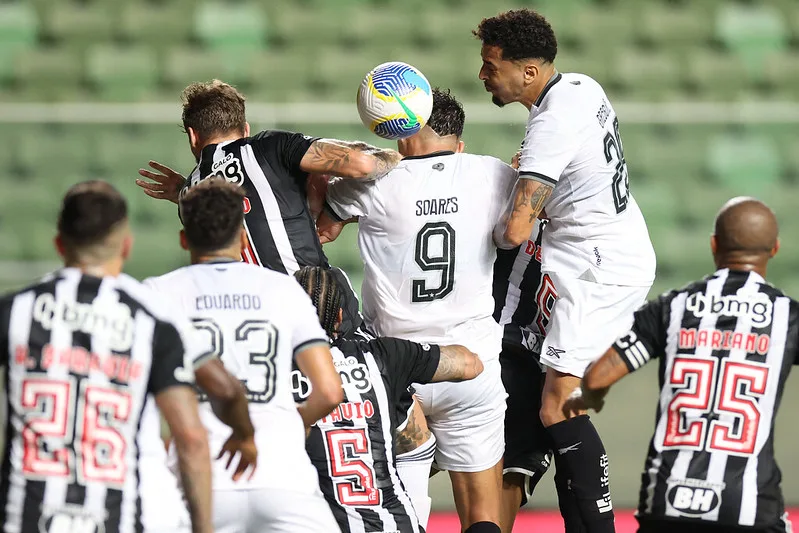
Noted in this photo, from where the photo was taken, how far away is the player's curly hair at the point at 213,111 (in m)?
4.53

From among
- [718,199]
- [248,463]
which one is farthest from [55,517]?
[718,199]

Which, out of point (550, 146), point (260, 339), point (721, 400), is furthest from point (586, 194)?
point (260, 339)

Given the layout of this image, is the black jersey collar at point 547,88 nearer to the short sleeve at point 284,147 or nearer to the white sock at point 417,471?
the short sleeve at point 284,147

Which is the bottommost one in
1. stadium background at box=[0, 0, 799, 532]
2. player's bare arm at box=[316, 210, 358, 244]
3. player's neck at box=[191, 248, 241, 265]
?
player's neck at box=[191, 248, 241, 265]

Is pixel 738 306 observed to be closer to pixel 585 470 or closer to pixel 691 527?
pixel 691 527

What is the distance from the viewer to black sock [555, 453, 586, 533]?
15.1ft

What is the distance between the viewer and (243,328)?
3.19 meters

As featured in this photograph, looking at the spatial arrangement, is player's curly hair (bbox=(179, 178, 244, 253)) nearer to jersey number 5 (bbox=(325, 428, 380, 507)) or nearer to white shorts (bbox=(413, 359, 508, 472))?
jersey number 5 (bbox=(325, 428, 380, 507))

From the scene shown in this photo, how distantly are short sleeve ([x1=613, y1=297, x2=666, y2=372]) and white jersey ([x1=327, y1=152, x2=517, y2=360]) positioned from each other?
1.23m

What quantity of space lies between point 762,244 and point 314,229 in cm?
183

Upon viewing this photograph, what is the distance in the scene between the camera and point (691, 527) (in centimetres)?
326

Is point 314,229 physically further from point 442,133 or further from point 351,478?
point 351,478

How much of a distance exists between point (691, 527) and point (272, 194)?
2.01m

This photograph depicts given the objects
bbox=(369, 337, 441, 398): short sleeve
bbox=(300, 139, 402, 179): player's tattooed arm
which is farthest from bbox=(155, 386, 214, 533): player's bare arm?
bbox=(300, 139, 402, 179): player's tattooed arm
